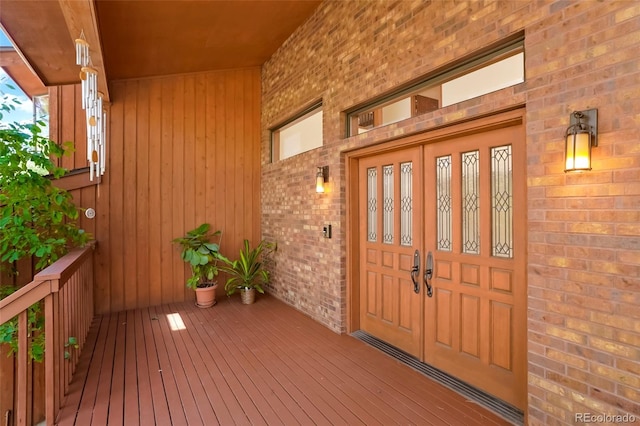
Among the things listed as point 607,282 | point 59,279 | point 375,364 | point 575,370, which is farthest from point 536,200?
point 59,279

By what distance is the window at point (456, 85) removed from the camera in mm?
2473

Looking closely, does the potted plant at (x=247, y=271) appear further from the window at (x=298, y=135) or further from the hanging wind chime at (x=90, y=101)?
the hanging wind chime at (x=90, y=101)

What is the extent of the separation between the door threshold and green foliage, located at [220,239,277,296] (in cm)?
225

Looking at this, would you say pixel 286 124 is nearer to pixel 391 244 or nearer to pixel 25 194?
pixel 391 244

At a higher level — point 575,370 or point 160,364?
point 575,370

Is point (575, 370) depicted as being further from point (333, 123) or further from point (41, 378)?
point (41, 378)

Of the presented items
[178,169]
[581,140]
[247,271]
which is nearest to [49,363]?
[247,271]

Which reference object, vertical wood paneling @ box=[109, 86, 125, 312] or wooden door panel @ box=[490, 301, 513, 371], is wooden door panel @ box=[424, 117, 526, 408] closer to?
wooden door panel @ box=[490, 301, 513, 371]

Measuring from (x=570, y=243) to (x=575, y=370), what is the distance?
0.72 metres

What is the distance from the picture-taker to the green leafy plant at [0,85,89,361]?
3162mm

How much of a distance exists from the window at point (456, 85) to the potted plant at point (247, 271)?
2.87 metres

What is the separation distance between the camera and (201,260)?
5109mm

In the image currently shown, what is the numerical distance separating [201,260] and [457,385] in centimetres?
367

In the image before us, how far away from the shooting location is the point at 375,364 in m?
3.26
